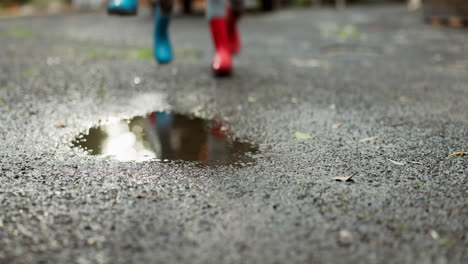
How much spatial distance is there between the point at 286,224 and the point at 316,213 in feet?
0.39

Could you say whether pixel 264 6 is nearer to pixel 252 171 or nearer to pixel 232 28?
pixel 232 28

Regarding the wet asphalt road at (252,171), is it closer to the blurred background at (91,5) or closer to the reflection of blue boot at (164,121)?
the reflection of blue boot at (164,121)

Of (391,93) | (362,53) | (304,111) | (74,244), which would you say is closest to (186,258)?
(74,244)

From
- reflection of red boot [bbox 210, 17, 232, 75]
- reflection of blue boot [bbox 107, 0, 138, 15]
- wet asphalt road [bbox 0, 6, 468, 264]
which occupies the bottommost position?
wet asphalt road [bbox 0, 6, 468, 264]

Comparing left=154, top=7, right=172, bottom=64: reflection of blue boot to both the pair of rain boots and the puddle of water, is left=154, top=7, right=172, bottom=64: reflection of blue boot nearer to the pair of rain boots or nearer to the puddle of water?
the pair of rain boots

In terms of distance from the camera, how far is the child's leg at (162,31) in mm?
3557

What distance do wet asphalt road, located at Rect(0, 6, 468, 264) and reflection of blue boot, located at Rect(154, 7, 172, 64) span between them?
0.37ft

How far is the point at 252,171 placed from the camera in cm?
172

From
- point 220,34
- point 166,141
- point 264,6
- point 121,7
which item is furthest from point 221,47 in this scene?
point 264,6

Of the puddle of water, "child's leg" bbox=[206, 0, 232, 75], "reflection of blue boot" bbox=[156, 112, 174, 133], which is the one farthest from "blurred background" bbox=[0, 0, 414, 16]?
the puddle of water

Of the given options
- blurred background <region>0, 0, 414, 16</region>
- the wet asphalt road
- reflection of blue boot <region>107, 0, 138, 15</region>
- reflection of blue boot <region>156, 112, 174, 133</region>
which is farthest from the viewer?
blurred background <region>0, 0, 414, 16</region>

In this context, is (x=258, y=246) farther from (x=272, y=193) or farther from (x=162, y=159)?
(x=162, y=159)

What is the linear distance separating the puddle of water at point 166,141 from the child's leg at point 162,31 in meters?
1.44

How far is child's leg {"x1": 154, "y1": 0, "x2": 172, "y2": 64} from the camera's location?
3.56 metres
